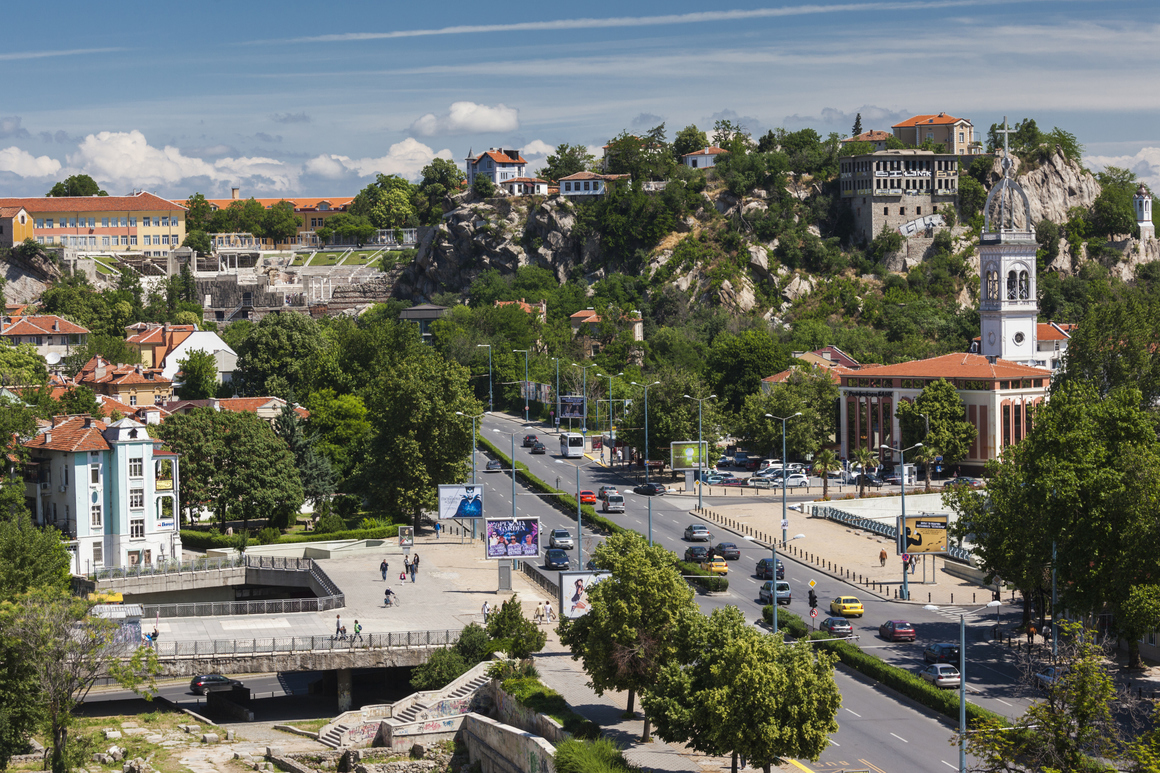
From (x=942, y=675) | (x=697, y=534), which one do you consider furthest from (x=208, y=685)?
(x=942, y=675)

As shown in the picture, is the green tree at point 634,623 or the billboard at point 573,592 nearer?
the green tree at point 634,623

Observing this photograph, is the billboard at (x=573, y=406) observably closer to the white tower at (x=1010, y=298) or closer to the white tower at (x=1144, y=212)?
the white tower at (x=1010, y=298)

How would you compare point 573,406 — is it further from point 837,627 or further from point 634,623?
point 634,623

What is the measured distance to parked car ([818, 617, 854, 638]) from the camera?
62625 millimetres

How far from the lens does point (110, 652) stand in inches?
2228

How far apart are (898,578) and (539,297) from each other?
113412 millimetres

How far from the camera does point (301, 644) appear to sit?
64.1 m

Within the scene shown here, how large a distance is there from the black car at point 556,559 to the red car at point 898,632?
69.6 feet

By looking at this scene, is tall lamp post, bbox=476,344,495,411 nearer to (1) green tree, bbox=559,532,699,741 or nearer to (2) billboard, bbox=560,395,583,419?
(2) billboard, bbox=560,395,583,419

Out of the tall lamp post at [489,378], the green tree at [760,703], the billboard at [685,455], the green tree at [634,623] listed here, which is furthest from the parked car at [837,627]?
the tall lamp post at [489,378]

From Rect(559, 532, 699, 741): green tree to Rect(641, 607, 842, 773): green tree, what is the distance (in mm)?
4282

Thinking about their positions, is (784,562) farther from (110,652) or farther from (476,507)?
(110,652)

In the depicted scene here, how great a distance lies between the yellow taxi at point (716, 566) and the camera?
2940 inches

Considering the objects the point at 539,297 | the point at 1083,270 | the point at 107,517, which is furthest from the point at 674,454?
the point at 1083,270
